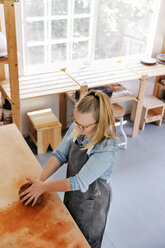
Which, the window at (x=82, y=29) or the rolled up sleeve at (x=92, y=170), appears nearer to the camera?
the rolled up sleeve at (x=92, y=170)

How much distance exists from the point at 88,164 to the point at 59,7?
2.62m

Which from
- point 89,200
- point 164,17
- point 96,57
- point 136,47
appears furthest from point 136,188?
point 164,17

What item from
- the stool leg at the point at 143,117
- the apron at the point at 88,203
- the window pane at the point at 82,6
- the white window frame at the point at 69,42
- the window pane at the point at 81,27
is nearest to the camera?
the apron at the point at 88,203

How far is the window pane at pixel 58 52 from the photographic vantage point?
3.79 meters

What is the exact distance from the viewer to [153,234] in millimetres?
2758

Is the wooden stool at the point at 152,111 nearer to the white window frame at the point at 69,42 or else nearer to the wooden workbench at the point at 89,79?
the wooden workbench at the point at 89,79

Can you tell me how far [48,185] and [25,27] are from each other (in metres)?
2.44

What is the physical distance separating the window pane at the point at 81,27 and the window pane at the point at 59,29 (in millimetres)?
144

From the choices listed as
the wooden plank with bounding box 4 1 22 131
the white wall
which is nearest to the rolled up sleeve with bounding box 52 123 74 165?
the wooden plank with bounding box 4 1 22 131

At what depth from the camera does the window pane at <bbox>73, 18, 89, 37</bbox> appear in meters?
3.76

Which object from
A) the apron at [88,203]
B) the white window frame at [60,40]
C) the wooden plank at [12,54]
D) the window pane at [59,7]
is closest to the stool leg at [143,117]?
the white window frame at [60,40]

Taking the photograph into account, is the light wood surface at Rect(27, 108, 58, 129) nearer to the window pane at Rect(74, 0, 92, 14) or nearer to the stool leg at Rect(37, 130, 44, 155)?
the stool leg at Rect(37, 130, 44, 155)

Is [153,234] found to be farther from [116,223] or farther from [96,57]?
[96,57]

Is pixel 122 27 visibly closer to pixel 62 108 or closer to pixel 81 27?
pixel 81 27
